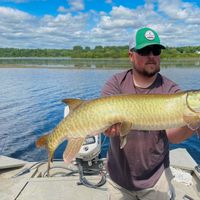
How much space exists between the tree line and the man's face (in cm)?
5552

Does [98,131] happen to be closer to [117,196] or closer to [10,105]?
[117,196]

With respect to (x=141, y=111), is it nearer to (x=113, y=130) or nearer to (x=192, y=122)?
(x=113, y=130)

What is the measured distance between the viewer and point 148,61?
2.83 m

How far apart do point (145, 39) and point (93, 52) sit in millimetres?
83207

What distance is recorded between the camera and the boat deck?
4.57m

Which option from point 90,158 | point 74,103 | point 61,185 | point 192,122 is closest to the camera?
point 192,122

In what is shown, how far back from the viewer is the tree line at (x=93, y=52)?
230 feet

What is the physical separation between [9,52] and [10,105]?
112 metres

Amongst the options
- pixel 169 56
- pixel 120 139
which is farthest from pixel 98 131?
pixel 169 56

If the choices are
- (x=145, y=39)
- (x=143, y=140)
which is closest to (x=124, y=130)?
(x=143, y=140)

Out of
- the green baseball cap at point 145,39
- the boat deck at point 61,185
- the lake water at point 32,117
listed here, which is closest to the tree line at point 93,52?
the lake water at point 32,117

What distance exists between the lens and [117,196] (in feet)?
10.1

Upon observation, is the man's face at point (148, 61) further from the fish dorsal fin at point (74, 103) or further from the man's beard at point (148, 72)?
the fish dorsal fin at point (74, 103)

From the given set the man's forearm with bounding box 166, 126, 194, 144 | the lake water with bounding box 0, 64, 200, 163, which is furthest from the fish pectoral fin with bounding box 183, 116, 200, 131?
the lake water with bounding box 0, 64, 200, 163
